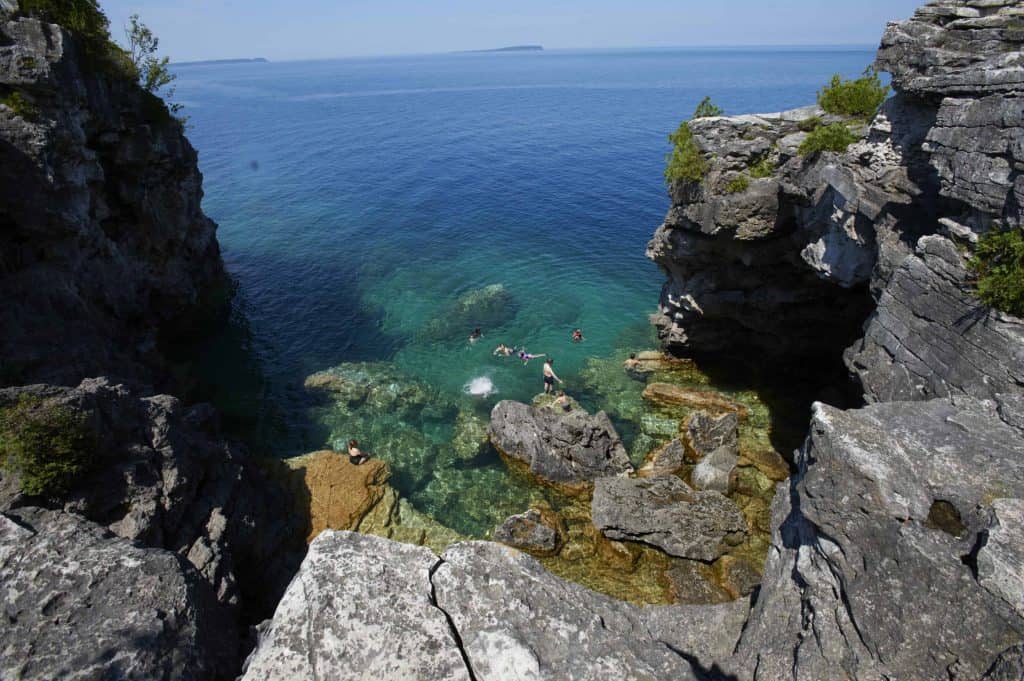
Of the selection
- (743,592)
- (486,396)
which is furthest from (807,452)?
(486,396)

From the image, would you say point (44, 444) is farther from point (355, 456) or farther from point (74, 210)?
point (74, 210)

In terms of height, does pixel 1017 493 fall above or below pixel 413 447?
above

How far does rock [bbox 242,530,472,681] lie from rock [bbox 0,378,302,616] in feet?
35.8

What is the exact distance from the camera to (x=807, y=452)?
37.0ft

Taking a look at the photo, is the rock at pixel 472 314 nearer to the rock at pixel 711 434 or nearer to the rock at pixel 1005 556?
the rock at pixel 711 434

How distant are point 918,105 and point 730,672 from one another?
1733cm

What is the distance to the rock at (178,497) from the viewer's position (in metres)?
13.5

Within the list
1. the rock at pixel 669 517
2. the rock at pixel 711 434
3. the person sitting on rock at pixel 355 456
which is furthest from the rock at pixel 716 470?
the person sitting on rock at pixel 355 456

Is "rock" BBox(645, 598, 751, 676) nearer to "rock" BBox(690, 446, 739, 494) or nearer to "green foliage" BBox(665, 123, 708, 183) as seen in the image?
"rock" BBox(690, 446, 739, 494)

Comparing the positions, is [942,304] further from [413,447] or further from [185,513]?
[185,513]

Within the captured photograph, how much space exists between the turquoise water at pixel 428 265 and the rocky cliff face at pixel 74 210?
21.6 ft

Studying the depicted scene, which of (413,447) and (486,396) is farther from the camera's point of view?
(486,396)

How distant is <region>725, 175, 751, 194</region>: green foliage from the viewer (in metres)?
21.8

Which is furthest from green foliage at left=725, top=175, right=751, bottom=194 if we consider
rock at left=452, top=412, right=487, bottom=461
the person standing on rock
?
rock at left=452, top=412, right=487, bottom=461
